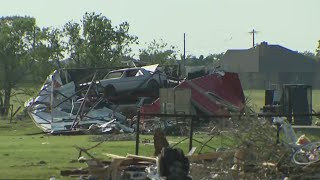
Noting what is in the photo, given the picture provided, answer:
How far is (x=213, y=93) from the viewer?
124ft

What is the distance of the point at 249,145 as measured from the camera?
531 inches

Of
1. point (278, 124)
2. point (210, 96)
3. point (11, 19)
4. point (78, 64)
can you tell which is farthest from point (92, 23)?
point (278, 124)

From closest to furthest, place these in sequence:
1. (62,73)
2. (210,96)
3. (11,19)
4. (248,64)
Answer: (210,96)
(62,73)
(11,19)
(248,64)

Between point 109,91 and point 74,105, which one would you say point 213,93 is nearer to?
point 109,91

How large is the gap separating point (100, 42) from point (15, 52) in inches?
A: 369

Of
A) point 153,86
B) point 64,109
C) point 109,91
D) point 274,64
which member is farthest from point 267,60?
point 64,109

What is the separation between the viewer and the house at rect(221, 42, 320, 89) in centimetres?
9912

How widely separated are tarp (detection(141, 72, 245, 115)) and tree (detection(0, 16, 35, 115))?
3128 centimetres

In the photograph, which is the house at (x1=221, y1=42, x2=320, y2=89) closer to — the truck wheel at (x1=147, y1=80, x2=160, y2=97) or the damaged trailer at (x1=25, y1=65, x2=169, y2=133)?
the damaged trailer at (x1=25, y1=65, x2=169, y2=133)

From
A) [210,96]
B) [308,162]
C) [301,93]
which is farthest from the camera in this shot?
[210,96]

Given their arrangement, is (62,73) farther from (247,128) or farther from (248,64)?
(248,64)

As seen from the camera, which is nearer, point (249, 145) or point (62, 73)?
point (249, 145)

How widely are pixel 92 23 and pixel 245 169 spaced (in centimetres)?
5112

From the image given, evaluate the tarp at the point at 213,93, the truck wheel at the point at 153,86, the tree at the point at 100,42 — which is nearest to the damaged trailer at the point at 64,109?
the tarp at the point at 213,93
